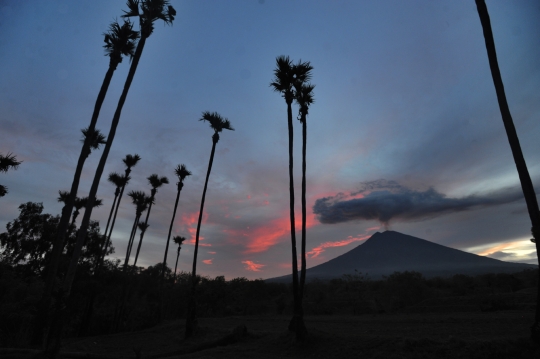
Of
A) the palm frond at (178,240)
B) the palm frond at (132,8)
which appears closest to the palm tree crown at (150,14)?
the palm frond at (132,8)

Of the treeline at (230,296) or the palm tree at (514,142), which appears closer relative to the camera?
the palm tree at (514,142)

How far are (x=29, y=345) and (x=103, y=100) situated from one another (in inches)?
443

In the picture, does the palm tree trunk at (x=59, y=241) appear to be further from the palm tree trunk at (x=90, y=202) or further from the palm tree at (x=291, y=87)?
the palm tree at (x=291, y=87)

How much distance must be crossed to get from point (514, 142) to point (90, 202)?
1603cm

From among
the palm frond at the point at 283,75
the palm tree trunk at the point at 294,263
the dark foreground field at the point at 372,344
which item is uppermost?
the palm frond at the point at 283,75

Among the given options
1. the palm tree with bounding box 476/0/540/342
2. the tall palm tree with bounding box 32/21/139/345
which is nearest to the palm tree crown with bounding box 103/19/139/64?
the tall palm tree with bounding box 32/21/139/345

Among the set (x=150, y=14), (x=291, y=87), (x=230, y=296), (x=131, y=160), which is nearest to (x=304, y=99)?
(x=291, y=87)

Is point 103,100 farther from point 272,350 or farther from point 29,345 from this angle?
point 272,350

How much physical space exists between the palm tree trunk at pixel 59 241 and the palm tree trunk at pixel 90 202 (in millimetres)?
1115

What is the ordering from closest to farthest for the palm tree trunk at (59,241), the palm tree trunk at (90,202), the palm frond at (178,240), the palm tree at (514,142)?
the palm tree at (514,142) → the palm tree trunk at (90,202) → the palm tree trunk at (59,241) → the palm frond at (178,240)

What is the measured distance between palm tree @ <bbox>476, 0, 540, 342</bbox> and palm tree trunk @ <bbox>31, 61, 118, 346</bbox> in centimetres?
1567

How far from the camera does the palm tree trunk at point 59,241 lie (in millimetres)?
10250

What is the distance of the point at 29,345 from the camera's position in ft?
40.1

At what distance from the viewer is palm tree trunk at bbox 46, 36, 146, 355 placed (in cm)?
905
